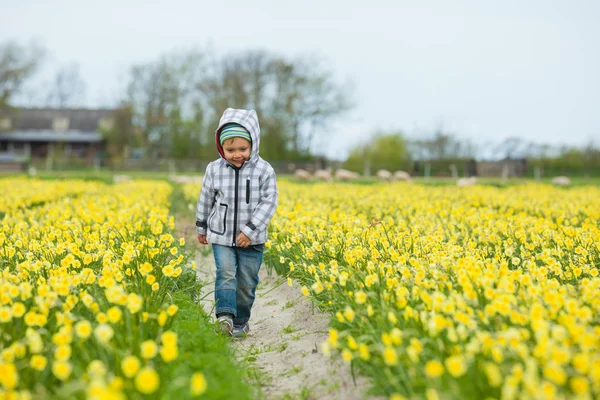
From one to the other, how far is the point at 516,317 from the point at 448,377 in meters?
0.53

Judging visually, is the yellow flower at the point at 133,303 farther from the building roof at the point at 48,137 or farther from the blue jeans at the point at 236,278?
the building roof at the point at 48,137

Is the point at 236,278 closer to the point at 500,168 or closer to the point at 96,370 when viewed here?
the point at 96,370

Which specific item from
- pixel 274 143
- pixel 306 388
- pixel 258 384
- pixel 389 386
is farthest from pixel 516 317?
pixel 274 143

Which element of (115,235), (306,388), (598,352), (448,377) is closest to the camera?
(448,377)

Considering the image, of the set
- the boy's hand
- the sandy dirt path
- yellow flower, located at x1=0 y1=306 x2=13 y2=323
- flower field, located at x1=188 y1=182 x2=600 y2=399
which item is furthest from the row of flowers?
flower field, located at x1=188 y1=182 x2=600 y2=399

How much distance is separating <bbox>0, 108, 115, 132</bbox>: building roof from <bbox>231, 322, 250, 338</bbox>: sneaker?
186ft

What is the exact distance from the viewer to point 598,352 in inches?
102

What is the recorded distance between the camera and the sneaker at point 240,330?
456 centimetres

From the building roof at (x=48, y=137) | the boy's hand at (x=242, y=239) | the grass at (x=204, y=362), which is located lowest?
the grass at (x=204, y=362)

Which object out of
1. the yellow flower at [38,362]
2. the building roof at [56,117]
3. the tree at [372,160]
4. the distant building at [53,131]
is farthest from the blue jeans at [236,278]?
the building roof at [56,117]

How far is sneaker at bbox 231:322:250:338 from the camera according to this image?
15.0 ft

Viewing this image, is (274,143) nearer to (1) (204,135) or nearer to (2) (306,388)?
(1) (204,135)

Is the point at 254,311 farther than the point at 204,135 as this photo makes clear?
No

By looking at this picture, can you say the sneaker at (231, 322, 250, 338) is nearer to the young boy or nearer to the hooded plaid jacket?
the young boy
